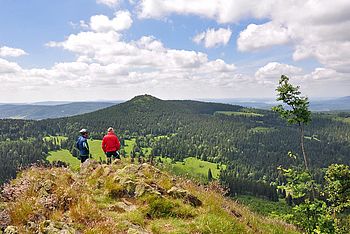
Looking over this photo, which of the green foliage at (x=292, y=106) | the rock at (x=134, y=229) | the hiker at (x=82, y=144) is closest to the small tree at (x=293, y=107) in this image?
the green foliage at (x=292, y=106)

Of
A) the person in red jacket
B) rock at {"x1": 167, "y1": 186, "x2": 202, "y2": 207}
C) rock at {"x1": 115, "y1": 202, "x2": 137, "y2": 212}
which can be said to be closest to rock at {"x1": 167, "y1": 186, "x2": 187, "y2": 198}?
rock at {"x1": 167, "y1": 186, "x2": 202, "y2": 207}

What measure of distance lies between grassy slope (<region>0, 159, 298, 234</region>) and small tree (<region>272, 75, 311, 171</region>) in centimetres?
527

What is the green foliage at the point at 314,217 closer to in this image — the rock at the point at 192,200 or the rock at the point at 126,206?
the rock at the point at 192,200

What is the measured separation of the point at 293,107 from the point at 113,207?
10195mm

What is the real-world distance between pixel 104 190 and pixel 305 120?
34.2ft

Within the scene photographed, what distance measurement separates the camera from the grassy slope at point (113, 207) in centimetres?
935

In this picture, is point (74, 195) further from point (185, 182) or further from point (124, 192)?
point (185, 182)

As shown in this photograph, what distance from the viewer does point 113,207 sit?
1139 cm

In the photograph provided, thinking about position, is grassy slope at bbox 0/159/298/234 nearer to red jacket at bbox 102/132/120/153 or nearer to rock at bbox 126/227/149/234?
rock at bbox 126/227/149/234

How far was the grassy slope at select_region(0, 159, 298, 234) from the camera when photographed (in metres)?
9.35

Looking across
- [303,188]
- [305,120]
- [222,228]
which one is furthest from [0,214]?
[305,120]

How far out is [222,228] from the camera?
32.8 ft

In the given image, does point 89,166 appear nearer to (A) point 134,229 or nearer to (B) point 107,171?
(B) point 107,171

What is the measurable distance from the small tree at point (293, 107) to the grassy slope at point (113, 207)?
17.3 ft
